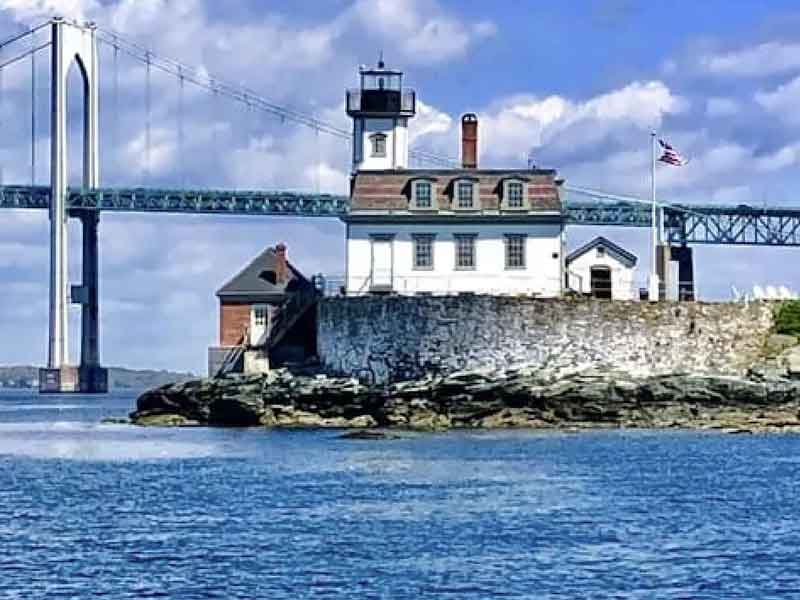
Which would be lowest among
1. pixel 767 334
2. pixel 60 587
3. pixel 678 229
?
pixel 60 587

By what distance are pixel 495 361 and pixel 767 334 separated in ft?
22.2

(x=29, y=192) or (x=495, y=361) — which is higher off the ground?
(x=29, y=192)

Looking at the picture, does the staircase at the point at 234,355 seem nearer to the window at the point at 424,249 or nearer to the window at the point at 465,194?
the window at the point at 424,249

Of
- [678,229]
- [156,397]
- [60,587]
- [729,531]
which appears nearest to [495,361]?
[156,397]

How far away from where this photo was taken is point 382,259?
56.2 metres


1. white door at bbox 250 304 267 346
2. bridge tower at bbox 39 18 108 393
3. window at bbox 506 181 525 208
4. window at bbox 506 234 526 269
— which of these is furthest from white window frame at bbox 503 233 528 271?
bridge tower at bbox 39 18 108 393

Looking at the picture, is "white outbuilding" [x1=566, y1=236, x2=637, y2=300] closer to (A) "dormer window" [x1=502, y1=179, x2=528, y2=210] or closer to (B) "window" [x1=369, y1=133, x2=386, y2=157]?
(A) "dormer window" [x1=502, y1=179, x2=528, y2=210]

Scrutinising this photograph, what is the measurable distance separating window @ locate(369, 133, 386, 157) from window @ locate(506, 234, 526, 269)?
10.8 meters

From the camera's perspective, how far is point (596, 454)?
4241 centimetres

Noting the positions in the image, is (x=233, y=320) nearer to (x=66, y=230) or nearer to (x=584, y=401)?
(x=584, y=401)

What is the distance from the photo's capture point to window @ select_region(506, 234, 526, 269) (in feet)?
183

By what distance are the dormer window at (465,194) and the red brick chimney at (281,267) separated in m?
8.36

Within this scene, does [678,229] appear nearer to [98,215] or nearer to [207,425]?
[98,215]

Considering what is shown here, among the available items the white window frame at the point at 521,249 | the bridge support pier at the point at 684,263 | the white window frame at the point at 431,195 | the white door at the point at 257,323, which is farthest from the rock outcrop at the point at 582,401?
the bridge support pier at the point at 684,263
